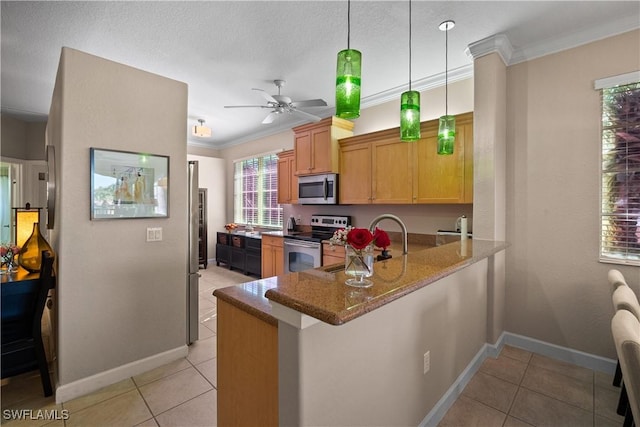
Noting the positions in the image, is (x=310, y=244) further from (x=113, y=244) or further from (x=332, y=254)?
(x=113, y=244)

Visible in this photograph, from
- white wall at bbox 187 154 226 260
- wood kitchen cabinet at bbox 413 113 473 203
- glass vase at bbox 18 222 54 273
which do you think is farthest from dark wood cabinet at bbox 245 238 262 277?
glass vase at bbox 18 222 54 273

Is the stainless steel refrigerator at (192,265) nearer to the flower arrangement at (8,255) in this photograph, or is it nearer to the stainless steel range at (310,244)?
the flower arrangement at (8,255)

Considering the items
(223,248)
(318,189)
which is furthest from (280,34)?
(223,248)

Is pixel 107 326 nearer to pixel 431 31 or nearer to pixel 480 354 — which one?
pixel 480 354

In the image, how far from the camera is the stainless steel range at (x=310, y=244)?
4.22 metres

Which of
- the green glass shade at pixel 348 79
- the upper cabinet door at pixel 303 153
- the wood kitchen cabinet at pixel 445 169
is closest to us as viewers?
the green glass shade at pixel 348 79

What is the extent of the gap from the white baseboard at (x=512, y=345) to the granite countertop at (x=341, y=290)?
0.99 m

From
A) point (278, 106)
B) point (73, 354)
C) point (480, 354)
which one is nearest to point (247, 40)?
point (278, 106)

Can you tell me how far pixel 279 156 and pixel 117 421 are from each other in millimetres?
4284

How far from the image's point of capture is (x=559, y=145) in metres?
2.66

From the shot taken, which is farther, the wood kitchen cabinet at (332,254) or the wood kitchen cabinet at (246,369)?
the wood kitchen cabinet at (332,254)

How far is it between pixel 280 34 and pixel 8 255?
284cm

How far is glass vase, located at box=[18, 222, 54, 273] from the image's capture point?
2.26m

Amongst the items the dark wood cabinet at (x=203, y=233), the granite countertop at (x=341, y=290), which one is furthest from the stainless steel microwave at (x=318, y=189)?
the dark wood cabinet at (x=203, y=233)
